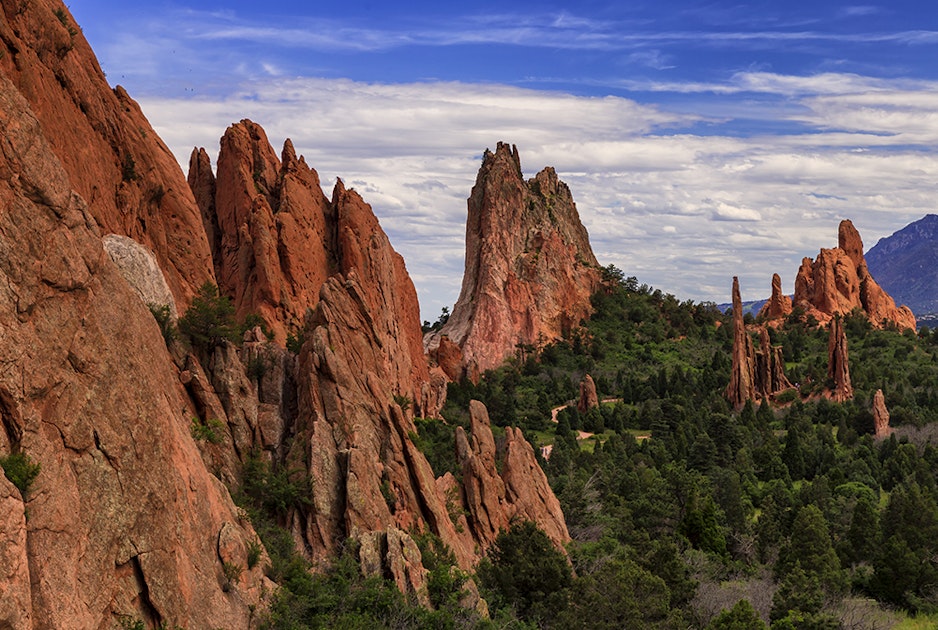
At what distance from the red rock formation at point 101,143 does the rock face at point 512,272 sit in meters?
89.7

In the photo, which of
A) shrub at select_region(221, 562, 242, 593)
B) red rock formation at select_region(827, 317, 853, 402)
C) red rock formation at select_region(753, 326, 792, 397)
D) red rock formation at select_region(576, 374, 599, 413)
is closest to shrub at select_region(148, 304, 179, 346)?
shrub at select_region(221, 562, 242, 593)

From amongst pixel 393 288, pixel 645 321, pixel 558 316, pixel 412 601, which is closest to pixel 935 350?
pixel 645 321

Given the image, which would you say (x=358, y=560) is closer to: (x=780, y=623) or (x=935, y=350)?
(x=780, y=623)

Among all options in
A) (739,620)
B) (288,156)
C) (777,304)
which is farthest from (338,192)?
(777,304)

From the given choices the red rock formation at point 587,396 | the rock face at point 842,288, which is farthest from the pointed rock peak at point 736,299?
the rock face at point 842,288

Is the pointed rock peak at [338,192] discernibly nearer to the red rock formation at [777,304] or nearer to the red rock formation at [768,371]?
the red rock formation at [768,371]

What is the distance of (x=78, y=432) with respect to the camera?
23.3m

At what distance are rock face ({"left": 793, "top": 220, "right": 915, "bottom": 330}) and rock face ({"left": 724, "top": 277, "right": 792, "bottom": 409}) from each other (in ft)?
136

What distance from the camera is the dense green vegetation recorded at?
42.7 meters

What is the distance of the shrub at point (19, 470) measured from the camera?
67.1ft

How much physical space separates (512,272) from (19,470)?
430 feet

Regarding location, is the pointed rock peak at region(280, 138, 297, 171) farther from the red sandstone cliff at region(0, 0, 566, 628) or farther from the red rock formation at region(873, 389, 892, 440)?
the red rock formation at region(873, 389, 892, 440)

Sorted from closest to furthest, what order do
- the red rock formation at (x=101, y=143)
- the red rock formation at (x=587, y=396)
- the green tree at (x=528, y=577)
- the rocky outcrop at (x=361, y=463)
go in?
1. the red rock formation at (x=101, y=143)
2. the rocky outcrop at (x=361, y=463)
3. the green tree at (x=528, y=577)
4. the red rock formation at (x=587, y=396)

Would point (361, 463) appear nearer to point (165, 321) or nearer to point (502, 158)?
point (165, 321)
